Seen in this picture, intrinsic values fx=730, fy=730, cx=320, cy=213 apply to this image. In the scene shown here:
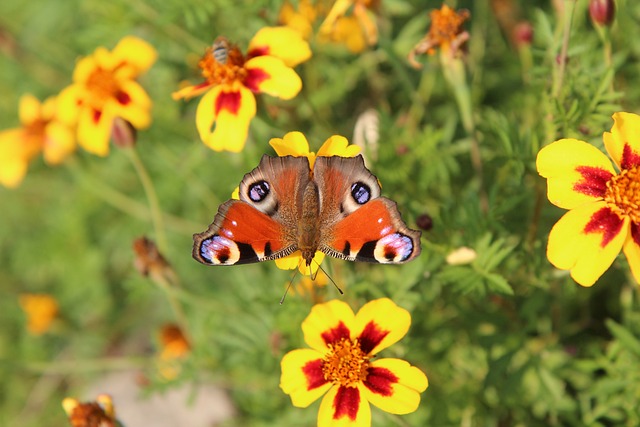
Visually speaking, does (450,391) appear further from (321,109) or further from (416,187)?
(321,109)

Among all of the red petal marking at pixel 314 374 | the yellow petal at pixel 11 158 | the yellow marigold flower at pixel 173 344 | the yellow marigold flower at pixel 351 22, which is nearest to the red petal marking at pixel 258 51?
the yellow marigold flower at pixel 351 22

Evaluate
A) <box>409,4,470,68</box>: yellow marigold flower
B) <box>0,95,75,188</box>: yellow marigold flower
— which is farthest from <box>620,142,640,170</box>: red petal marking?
<box>0,95,75,188</box>: yellow marigold flower

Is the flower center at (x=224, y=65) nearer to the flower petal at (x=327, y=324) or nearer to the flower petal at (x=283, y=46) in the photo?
the flower petal at (x=283, y=46)

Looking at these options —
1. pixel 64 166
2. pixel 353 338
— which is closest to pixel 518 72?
pixel 353 338

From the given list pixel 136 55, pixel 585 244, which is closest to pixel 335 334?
pixel 585 244

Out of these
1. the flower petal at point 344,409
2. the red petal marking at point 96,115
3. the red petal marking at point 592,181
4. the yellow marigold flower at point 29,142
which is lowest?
the flower petal at point 344,409
